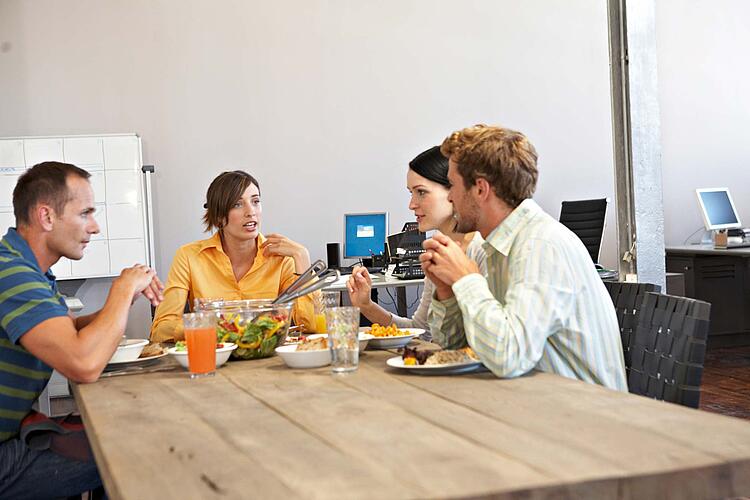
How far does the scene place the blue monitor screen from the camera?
7105 mm

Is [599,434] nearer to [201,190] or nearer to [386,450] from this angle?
[386,450]

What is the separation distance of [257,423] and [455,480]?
1.56 ft

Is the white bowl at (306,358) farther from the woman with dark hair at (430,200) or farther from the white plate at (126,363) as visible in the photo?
the woman with dark hair at (430,200)

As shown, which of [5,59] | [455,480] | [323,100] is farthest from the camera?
[323,100]

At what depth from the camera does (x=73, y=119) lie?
6391mm

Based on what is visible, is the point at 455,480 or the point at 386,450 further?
the point at 386,450

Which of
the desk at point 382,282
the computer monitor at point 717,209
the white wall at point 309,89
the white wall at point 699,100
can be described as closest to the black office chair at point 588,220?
the white wall at point 309,89

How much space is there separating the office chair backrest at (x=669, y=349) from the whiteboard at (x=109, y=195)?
4692mm

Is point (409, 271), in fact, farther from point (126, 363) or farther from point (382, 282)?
point (126, 363)

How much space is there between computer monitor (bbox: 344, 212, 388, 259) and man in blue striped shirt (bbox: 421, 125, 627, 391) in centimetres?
438

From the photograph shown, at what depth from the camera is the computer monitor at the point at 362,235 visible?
6.55m

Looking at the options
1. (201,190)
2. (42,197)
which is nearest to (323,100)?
(201,190)

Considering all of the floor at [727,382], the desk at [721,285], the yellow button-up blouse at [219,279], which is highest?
the yellow button-up blouse at [219,279]

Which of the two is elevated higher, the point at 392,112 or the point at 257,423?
the point at 392,112
